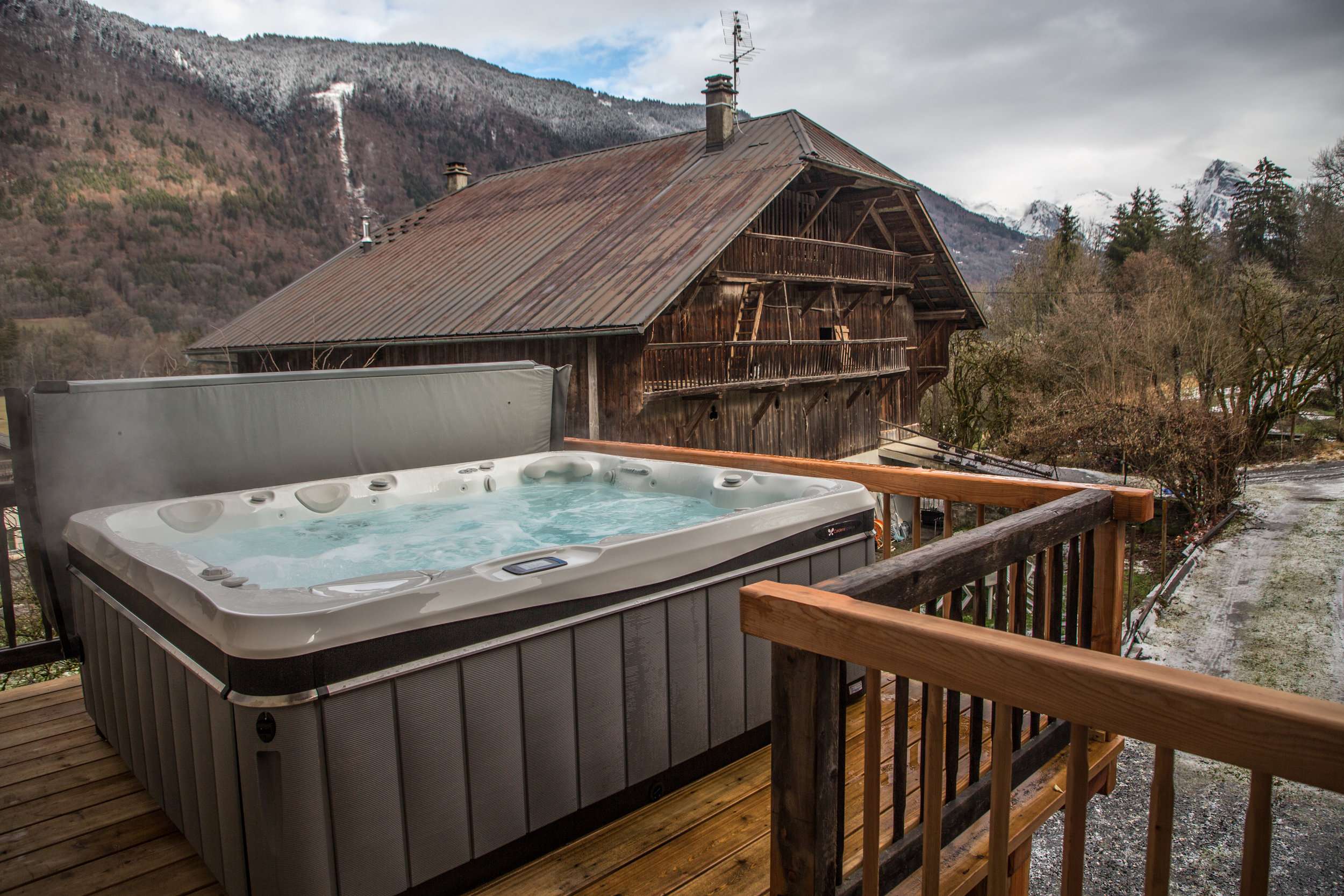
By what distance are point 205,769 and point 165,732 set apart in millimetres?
304

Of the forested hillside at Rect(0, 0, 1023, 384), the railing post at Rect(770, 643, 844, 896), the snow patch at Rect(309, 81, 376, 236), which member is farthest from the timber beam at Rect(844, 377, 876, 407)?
the snow patch at Rect(309, 81, 376, 236)

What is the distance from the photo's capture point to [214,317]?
97.0 feet

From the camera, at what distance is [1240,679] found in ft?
27.9

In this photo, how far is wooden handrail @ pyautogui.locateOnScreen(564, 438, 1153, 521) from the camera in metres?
2.25

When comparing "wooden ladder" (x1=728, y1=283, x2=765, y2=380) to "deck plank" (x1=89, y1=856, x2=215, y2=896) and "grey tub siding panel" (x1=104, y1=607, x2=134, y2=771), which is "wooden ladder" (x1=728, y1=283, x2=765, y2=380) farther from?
"deck plank" (x1=89, y1=856, x2=215, y2=896)

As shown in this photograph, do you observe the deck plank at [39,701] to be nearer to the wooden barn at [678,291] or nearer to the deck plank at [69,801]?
the deck plank at [69,801]

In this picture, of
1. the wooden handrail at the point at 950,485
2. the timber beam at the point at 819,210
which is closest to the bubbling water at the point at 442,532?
the wooden handrail at the point at 950,485

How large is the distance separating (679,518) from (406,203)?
141ft

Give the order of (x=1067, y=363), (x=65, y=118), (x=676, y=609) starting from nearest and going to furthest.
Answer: (x=676, y=609) < (x=1067, y=363) < (x=65, y=118)

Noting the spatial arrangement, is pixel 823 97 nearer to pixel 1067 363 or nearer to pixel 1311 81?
pixel 1311 81

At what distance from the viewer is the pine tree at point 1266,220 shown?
25.4m

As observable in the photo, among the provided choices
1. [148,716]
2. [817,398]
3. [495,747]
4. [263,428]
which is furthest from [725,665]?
[817,398]

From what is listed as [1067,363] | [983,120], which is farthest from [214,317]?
[983,120]

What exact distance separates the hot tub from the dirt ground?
4644 millimetres
